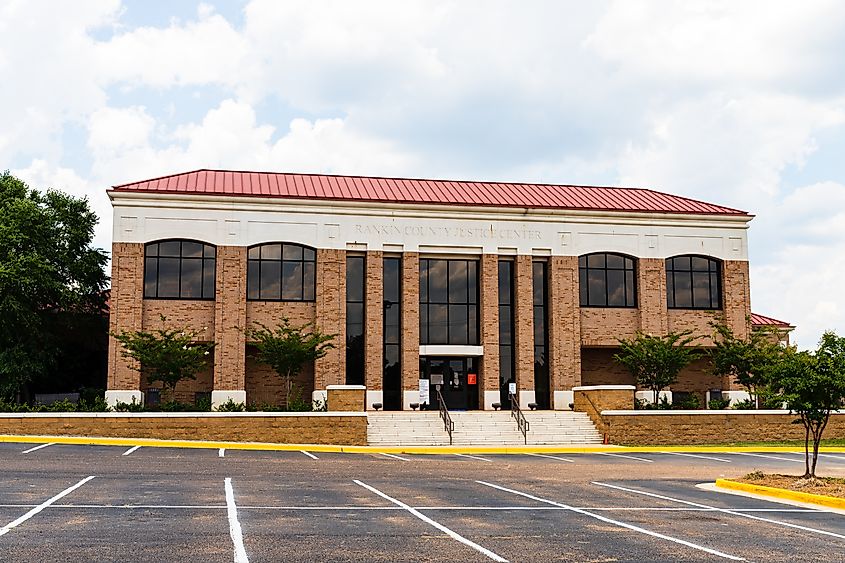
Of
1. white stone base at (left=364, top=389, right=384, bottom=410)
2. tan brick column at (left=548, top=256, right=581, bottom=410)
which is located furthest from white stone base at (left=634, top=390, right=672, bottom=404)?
white stone base at (left=364, top=389, right=384, bottom=410)

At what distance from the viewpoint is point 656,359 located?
35.8m

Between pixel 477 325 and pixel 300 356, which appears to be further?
pixel 477 325

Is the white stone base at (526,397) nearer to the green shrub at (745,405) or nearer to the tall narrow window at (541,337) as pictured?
the tall narrow window at (541,337)

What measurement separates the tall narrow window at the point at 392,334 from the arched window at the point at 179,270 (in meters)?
7.37

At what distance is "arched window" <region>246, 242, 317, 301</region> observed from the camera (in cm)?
3747

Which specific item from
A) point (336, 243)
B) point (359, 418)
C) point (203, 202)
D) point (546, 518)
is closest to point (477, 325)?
point (336, 243)

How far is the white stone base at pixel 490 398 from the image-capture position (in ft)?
124

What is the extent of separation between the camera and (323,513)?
42.8ft

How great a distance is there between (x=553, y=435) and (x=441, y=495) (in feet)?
58.4

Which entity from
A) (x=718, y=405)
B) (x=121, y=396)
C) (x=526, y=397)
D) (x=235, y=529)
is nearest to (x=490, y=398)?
(x=526, y=397)

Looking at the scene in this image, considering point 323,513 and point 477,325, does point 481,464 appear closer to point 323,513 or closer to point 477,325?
point 323,513

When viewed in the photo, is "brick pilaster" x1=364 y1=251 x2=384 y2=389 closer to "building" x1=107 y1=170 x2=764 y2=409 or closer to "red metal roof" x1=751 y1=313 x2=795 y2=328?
"building" x1=107 y1=170 x2=764 y2=409

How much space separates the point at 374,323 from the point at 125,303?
10.0m

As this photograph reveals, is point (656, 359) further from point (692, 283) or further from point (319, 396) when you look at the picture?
point (319, 396)
